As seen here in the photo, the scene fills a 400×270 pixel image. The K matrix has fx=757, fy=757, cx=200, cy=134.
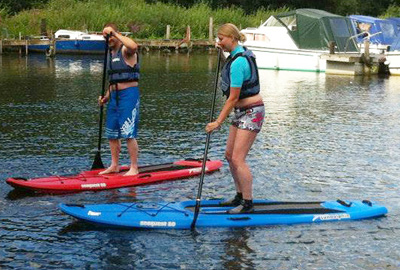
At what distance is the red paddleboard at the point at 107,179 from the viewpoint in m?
10.7

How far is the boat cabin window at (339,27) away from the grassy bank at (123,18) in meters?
16.1

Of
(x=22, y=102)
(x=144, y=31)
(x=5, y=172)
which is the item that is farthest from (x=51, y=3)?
(x=5, y=172)

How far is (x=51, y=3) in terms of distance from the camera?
52594 millimetres

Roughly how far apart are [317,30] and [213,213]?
2800 cm

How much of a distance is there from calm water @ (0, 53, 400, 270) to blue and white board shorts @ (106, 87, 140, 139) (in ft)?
2.83

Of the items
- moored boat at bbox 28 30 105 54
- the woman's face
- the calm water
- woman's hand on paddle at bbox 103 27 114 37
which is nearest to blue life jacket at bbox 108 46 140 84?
woman's hand on paddle at bbox 103 27 114 37

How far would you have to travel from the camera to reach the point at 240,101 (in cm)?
906

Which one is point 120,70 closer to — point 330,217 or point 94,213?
point 94,213

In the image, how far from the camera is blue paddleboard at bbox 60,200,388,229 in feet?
29.7

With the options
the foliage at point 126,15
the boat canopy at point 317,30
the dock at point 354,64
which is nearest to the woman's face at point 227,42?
the dock at point 354,64

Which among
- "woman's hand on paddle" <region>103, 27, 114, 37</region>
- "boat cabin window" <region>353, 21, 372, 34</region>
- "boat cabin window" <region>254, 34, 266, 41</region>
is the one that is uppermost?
"woman's hand on paddle" <region>103, 27, 114, 37</region>

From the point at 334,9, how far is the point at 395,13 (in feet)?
18.7

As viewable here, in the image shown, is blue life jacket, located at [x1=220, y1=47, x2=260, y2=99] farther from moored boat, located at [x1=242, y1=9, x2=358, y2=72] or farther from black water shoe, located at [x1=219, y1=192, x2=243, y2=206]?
moored boat, located at [x1=242, y1=9, x2=358, y2=72]

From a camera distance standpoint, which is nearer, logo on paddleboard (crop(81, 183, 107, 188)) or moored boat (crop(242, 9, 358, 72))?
logo on paddleboard (crop(81, 183, 107, 188))
